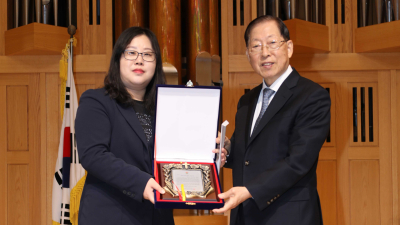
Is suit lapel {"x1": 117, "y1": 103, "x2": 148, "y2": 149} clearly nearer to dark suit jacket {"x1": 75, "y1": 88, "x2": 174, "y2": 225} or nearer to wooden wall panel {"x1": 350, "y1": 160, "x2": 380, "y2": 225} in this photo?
dark suit jacket {"x1": 75, "y1": 88, "x2": 174, "y2": 225}

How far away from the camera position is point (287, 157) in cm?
173

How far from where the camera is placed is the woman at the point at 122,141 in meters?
1.60

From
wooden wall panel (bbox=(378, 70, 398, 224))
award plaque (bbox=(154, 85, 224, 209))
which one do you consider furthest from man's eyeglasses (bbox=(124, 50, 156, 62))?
wooden wall panel (bbox=(378, 70, 398, 224))

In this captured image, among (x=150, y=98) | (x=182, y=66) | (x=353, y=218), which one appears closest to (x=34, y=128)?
(x=182, y=66)

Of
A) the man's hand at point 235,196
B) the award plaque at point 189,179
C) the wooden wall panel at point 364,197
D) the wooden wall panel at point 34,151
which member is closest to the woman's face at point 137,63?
the award plaque at point 189,179

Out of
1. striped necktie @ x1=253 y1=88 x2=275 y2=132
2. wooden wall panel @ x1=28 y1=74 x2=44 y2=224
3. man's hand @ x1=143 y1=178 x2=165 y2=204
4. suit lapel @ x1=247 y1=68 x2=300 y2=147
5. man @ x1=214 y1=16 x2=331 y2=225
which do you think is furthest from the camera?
wooden wall panel @ x1=28 y1=74 x2=44 y2=224

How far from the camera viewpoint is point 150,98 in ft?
6.38

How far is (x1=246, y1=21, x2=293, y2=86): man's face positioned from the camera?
6.36 feet

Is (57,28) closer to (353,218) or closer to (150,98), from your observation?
(150,98)

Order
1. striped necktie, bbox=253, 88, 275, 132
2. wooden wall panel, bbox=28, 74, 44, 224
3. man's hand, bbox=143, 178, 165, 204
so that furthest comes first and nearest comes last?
wooden wall panel, bbox=28, 74, 44, 224 → striped necktie, bbox=253, 88, 275, 132 → man's hand, bbox=143, 178, 165, 204

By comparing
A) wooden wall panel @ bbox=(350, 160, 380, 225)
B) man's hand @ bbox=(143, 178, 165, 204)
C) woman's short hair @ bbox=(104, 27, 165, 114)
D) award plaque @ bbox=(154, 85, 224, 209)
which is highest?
woman's short hair @ bbox=(104, 27, 165, 114)

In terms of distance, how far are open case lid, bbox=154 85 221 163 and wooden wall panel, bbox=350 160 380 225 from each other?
2.31 meters

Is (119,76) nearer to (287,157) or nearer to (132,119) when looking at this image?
(132,119)

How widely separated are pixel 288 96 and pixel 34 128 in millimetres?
2706
